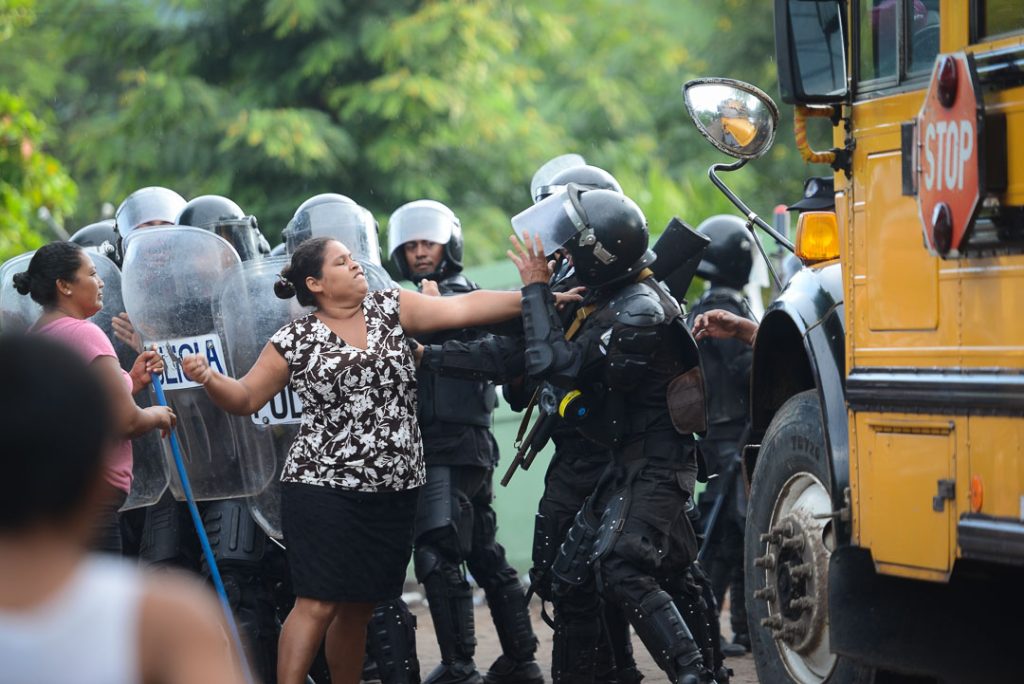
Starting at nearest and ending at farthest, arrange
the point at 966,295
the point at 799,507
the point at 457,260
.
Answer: the point at 966,295 → the point at 799,507 → the point at 457,260

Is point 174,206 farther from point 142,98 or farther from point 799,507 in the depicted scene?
point 142,98

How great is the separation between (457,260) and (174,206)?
143 cm

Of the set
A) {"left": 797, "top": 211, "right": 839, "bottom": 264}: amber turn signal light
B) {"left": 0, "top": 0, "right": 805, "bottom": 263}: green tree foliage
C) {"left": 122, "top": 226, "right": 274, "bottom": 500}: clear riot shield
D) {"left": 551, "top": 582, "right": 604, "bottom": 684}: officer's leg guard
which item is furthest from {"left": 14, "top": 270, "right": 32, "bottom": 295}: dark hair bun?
{"left": 0, "top": 0, "right": 805, "bottom": 263}: green tree foliage

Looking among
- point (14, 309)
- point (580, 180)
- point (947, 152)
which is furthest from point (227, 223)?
point (947, 152)

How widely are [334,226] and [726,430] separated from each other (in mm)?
2586

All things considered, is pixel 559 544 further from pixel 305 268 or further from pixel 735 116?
pixel 735 116

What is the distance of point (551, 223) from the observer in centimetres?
630

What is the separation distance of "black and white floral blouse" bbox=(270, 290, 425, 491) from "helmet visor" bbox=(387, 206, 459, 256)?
1.80m

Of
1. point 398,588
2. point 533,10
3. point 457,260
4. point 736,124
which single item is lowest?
point 398,588

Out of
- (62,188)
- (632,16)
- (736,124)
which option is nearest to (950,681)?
(736,124)

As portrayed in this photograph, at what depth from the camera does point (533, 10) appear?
2098 centimetres

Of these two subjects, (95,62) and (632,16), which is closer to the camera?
(95,62)

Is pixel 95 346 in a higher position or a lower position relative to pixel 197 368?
higher

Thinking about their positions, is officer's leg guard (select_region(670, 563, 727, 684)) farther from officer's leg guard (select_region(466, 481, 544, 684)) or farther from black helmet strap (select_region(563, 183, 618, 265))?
black helmet strap (select_region(563, 183, 618, 265))
